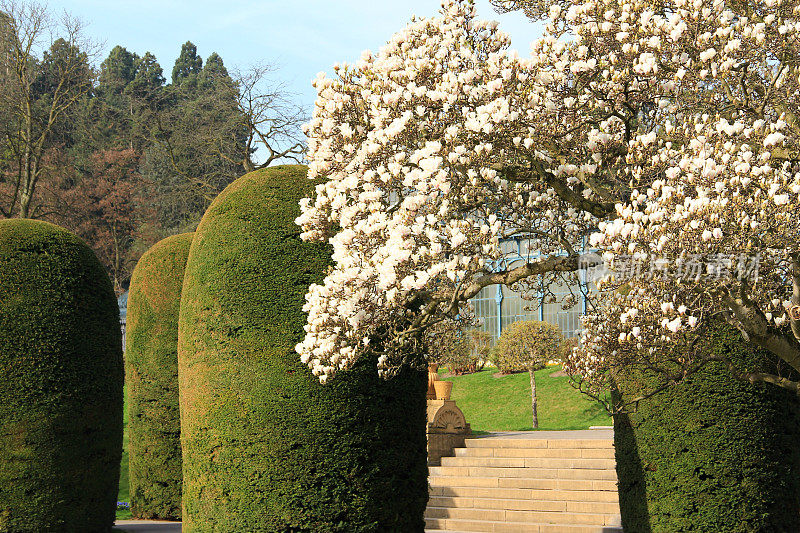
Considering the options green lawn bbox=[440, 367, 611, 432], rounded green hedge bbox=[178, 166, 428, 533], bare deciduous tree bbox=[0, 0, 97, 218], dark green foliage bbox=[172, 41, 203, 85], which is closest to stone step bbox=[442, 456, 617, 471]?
green lawn bbox=[440, 367, 611, 432]

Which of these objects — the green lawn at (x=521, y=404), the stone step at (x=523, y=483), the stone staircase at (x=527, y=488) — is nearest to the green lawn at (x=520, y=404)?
the green lawn at (x=521, y=404)

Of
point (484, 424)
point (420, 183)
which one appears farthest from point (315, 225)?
point (484, 424)

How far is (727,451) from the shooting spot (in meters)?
7.63

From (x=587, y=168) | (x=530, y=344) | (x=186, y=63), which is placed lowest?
(x=530, y=344)

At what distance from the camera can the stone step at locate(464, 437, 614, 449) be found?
1409 cm

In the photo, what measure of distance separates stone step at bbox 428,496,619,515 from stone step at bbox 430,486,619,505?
0.09 meters

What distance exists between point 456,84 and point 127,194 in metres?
36.4

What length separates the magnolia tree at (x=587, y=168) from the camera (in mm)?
5301

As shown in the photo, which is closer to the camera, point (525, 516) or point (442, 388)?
point (525, 516)

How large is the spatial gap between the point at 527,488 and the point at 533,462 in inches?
28.1

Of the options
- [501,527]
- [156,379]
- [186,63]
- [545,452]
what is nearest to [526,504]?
[501,527]

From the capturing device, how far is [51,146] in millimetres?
37375

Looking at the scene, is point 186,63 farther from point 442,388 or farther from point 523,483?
point 523,483

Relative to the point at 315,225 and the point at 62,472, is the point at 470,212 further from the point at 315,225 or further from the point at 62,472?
the point at 62,472
